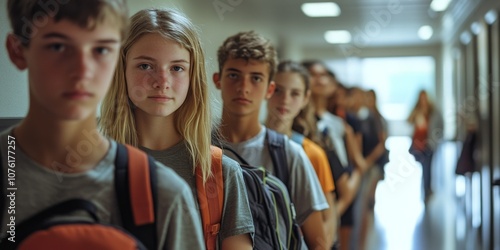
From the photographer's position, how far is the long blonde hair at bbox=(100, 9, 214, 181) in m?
1.44

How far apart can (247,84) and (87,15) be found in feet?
3.36

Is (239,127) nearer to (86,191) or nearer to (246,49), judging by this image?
(246,49)

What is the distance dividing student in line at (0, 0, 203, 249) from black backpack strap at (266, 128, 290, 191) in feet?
3.35

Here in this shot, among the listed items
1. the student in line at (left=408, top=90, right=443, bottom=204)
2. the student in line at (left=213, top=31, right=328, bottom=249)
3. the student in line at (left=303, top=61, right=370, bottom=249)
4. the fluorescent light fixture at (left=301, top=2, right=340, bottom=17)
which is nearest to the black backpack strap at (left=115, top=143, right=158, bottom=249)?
the student in line at (left=213, top=31, right=328, bottom=249)

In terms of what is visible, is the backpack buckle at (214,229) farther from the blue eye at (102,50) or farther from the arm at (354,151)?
the arm at (354,151)

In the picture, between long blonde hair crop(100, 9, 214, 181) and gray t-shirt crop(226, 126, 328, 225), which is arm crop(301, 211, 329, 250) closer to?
gray t-shirt crop(226, 126, 328, 225)

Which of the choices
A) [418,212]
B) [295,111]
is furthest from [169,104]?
[418,212]

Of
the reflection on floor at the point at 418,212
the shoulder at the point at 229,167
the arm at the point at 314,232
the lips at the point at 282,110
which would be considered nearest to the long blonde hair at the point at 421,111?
the reflection on floor at the point at 418,212

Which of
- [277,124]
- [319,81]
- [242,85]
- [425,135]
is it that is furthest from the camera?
[425,135]

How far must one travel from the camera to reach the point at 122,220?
1184 mm

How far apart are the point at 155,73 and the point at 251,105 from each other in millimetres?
732

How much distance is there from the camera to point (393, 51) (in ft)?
42.9

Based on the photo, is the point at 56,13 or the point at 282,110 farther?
the point at 282,110

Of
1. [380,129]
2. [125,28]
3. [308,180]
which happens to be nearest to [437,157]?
[380,129]
